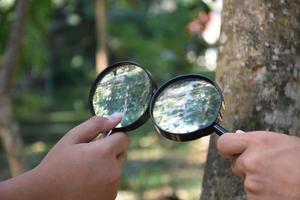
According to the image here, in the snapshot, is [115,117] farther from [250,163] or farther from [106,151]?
[250,163]

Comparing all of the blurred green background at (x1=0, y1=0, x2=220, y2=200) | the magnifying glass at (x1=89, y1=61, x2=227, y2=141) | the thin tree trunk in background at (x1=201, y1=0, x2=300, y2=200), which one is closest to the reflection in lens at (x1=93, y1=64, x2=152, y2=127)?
the magnifying glass at (x1=89, y1=61, x2=227, y2=141)

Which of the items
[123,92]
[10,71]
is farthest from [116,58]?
[123,92]

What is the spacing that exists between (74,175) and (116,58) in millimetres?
11927

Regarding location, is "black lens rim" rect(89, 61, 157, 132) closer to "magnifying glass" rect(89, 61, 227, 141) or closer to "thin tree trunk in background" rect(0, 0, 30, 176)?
"magnifying glass" rect(89, 61, 227, 141)

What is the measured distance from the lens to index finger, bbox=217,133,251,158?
120 cm

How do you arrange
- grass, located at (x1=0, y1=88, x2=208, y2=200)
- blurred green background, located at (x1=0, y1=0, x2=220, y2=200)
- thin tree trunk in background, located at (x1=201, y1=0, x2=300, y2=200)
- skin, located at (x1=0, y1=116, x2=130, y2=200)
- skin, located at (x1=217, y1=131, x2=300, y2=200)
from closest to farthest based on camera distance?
1. skin, located at (x1=217, y1=131, x2=300, y2=200)
2. skin, located at (x1=0, y1=116, x2=130, y2=200)
3. thin tree trunk in background, located at (x1=201, y1=0, x2=300, y2=200)
4. blurred green background, located at (x1=0, y1=0, x2=220, y2=200)
5. grass, located at (x1=0, y1=88, x2=208, y2=200)

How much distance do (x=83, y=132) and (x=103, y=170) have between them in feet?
0.32

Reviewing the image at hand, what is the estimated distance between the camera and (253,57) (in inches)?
72.0

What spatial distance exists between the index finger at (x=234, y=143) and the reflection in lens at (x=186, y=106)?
0.10 metres

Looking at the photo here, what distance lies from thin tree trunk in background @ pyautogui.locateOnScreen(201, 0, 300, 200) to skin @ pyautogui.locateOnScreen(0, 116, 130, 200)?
0.63m

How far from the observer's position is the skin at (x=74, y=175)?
126 centimetres

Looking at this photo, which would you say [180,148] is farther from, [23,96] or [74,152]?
[74,152]

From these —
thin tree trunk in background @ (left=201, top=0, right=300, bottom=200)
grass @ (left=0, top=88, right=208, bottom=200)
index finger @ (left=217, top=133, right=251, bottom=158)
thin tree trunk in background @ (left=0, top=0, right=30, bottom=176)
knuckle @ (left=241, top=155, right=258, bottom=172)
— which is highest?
index finger @ (left=217, top=133, right=251, bottom=158)

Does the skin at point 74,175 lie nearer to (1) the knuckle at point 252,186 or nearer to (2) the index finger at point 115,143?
(2) the index finger at point 115,143
